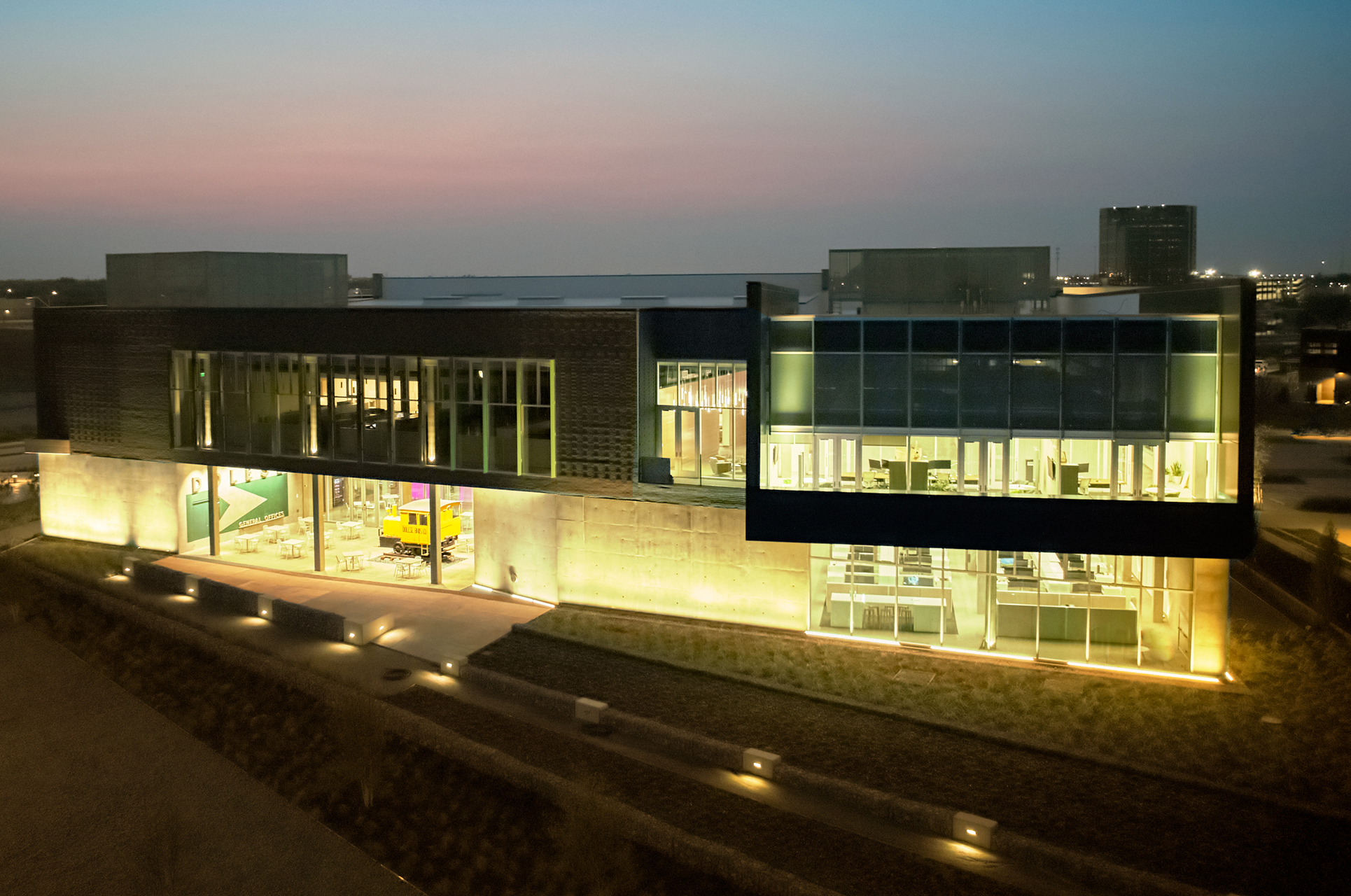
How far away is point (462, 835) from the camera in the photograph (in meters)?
17.0

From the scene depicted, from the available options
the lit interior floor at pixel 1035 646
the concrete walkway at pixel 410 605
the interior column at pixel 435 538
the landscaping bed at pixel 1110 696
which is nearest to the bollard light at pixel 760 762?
the landscaping bed at pixel 1110 696

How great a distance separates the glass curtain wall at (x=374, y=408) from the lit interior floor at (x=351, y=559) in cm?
342

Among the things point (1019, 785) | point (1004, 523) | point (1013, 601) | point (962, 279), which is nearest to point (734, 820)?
point (1019, 785)

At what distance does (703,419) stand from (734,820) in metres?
11.4

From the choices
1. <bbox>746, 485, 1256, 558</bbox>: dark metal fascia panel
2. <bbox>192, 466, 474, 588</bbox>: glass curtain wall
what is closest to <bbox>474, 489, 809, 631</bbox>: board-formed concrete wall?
<bbox>746, 485, 1256, 558</bbox>: dark metal fascia panel

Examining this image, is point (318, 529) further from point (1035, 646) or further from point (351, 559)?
point (1035, 646)

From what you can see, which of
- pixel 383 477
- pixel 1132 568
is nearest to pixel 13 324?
pixel 383 477

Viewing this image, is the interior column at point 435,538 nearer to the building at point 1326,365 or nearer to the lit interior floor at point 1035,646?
the lit interior floor at point 1035,646

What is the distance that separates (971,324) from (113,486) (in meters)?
27.7

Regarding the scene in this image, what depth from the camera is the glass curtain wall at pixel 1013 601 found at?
73.9 ft

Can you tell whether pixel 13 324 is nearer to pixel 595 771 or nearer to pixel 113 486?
pixel 113 486

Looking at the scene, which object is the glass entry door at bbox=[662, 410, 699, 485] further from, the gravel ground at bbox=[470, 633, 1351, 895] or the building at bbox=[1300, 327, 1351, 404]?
the building at bbox=[1300, 327, 1351, 404]

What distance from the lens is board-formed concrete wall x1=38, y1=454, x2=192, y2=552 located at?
33.4 metres

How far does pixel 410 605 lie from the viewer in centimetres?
2786
